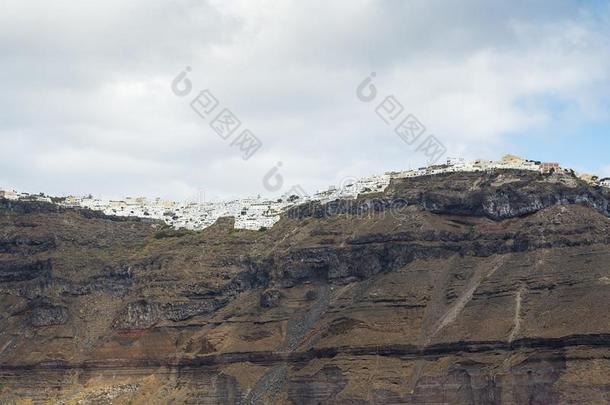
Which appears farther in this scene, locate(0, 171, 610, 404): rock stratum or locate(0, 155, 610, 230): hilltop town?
locate(0, 155, 610, 230): hilltop town

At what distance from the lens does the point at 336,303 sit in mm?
130125

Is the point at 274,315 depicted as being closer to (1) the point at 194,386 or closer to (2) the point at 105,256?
(1) the point at 194,386

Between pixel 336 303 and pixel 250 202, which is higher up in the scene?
pixel 250 202

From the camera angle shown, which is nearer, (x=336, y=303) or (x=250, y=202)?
(x=336, y=303)

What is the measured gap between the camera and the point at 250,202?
176m

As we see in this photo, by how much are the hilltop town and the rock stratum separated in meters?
4.47

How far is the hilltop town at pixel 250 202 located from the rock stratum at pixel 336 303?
14.7 feet

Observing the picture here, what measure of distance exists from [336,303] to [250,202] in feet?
158

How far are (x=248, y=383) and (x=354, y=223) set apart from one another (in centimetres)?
2349

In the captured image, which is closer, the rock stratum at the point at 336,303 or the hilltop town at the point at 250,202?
the rock stratum at the point at 336,303

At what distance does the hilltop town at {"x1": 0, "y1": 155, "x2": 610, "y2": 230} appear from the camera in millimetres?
142250

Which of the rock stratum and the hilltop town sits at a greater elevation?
the hilltop town

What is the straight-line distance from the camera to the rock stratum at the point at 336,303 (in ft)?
374

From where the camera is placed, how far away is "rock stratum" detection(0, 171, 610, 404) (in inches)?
4491
